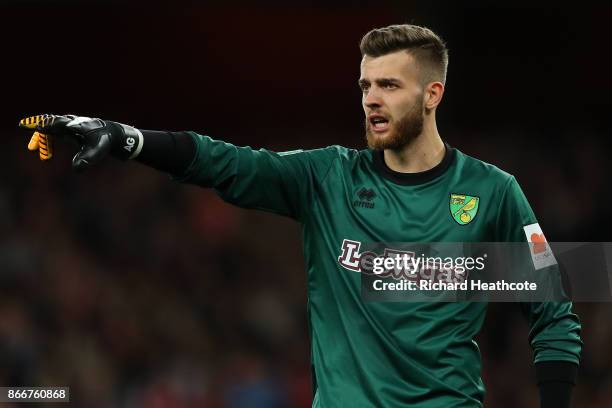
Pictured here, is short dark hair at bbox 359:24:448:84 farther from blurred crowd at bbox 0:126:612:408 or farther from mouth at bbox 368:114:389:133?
blurred crowd at bbox 0:126:612:408

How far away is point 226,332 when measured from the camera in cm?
988

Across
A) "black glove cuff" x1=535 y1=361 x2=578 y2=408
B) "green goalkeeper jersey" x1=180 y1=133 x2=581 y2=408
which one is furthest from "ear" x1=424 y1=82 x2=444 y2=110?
"black glove cuff" x1=535 y1=361 x2=578 y2=408

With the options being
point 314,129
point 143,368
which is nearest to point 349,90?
point 314,129

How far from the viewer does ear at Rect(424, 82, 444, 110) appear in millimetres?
4336

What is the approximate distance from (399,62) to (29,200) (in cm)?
717

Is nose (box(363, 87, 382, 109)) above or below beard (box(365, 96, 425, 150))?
above

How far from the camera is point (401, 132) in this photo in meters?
4.22

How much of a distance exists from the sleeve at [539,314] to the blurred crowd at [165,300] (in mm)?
5044

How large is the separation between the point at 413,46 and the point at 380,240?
2.60 feet

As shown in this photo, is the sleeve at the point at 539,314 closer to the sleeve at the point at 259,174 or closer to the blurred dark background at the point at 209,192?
the sleeve at the point at 259,174

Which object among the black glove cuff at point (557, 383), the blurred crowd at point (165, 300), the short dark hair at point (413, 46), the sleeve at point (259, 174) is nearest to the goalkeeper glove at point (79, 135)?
the sleeve at point (259, 174)

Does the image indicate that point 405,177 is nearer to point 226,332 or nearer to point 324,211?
point 324,211

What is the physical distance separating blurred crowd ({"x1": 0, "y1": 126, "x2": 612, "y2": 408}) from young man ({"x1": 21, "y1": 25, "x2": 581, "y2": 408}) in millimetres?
4983

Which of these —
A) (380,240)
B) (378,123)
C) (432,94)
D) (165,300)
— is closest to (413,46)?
(432,94)
